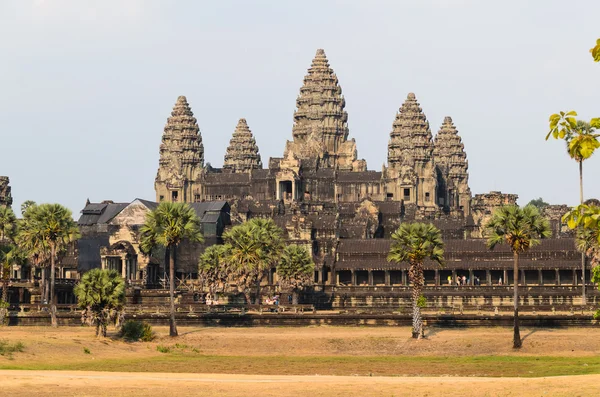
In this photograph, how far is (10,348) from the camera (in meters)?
86.3

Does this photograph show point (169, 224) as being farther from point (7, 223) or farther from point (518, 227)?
point (7, 223)

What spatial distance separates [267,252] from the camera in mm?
129375

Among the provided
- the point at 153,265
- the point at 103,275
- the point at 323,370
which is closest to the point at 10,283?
the point at 153,265

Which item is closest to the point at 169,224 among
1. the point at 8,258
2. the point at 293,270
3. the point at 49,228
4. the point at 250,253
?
the point at 49,228

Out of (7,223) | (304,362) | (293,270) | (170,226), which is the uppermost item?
(7,223)

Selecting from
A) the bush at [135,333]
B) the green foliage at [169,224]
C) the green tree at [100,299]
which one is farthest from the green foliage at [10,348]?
the green foliage at [169,224]

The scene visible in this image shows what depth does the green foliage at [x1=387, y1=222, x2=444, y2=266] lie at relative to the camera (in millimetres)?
103438

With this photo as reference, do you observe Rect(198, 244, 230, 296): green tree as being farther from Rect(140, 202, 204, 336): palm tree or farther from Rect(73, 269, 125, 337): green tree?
Rect(73, 269, 125, 337): green tree

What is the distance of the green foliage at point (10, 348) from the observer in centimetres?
8475

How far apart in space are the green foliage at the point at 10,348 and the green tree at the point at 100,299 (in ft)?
35.4

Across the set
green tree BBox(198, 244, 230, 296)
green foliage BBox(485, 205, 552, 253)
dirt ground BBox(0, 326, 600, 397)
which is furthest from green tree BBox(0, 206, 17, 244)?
green foliage BBox(485, 205, 552, 253)

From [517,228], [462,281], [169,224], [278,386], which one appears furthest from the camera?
[462,281]

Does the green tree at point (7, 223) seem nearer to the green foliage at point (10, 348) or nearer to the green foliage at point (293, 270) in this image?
the green foliage at point (293, 270)

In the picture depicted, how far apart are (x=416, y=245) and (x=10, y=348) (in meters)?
33.1
